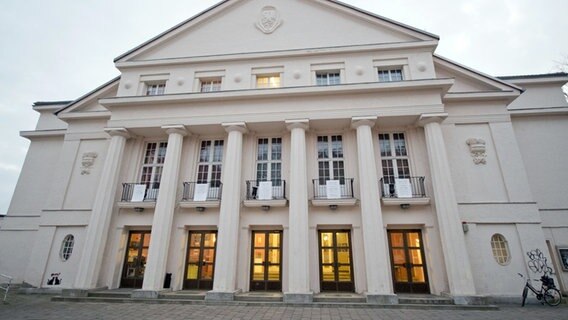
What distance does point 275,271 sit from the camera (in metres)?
11.4

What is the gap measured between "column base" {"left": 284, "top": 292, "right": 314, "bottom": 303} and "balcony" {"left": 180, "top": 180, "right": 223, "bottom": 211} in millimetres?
4787

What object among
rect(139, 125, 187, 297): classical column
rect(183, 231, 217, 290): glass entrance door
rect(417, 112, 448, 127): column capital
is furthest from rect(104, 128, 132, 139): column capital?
rect(417, 112, 448, 127): column capital

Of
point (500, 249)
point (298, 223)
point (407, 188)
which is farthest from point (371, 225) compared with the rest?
point (500, 249)

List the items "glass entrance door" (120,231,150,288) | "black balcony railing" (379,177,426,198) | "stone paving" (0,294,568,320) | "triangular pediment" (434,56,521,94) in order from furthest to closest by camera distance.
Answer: "triangular pediment" (434,56,521,94) → "glass entrance door" (120,231,150,288) → "black balcony railing" (379,177,426,198) → "stone paving" (0,294,568,320)

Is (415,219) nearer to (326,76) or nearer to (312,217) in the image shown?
(312,217)

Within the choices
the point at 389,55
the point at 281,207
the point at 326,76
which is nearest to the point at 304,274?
the point at 281,207

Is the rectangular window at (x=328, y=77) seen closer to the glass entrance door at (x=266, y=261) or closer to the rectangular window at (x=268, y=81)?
the rectangular window at (x=268, y=81)

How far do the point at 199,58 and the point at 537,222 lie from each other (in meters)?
16.6

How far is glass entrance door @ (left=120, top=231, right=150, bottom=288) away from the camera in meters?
12.0

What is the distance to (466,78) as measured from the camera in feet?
43.0

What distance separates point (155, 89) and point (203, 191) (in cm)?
640

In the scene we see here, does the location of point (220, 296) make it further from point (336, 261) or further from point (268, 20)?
point (268, 20)

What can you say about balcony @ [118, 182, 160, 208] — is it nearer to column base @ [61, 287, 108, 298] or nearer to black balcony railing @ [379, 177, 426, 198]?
column base @ [61, 287, 108, 298]

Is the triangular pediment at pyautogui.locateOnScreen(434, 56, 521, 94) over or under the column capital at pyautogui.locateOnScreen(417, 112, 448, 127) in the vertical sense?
over
